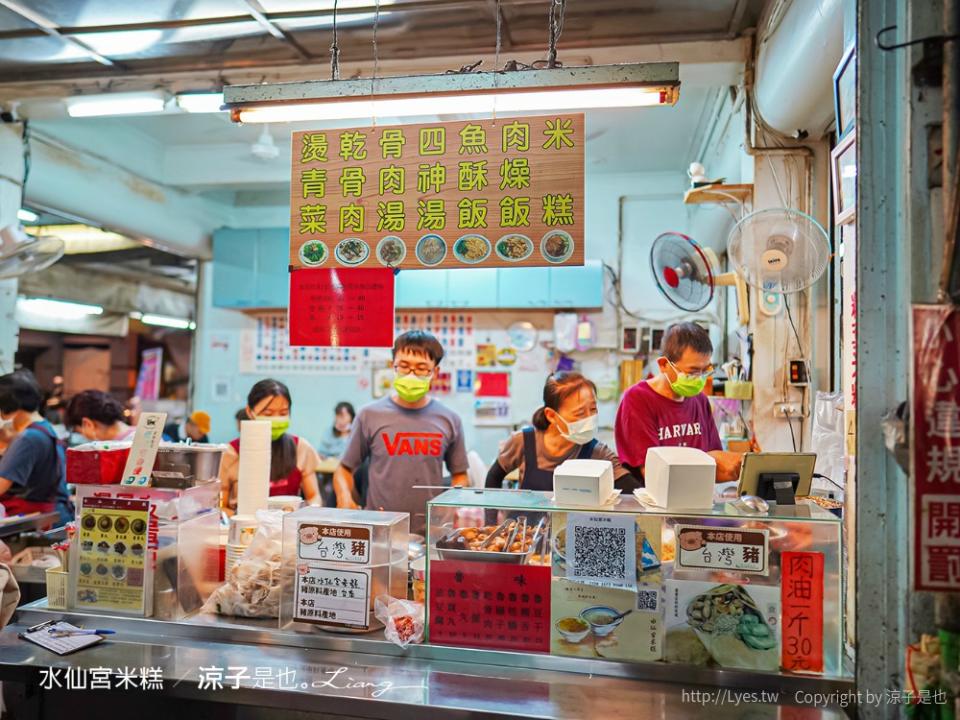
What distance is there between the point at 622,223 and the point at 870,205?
457 cm

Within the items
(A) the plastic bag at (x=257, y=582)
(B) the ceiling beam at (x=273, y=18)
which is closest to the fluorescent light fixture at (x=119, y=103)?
(B) the ceiling beam at (x=273, y=18)

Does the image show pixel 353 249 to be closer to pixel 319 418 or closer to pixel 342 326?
pixel 342 326

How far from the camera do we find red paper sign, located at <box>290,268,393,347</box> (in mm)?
2191

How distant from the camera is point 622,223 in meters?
6.08

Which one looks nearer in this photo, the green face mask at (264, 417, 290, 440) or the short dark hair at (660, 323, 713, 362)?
the short dark hair at (660, 323, 713, 362)

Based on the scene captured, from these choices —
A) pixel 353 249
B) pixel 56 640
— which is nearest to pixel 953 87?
pixel 353 249

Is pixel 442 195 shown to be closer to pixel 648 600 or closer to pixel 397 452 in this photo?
pixel 648 600

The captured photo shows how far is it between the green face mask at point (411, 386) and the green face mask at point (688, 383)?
1.08m

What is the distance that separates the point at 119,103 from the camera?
4012 millimetres

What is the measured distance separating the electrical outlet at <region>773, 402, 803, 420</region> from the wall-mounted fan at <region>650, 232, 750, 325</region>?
0.70 m

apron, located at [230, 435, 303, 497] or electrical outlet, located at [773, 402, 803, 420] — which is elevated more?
electrical outlet, located at [773, 402, 803, 420]

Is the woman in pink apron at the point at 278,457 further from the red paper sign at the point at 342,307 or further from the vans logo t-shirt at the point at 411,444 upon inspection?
the red paper sign at the point at 342,307

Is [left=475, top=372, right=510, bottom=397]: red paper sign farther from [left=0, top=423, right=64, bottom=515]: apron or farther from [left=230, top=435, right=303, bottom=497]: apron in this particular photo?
[left=0, top=423, right=64, bottom=515]: apron

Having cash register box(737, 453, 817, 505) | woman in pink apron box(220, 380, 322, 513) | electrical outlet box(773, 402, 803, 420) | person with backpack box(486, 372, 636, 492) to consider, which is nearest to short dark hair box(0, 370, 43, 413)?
woman in pink apron box(220, 380, 322, 513)
